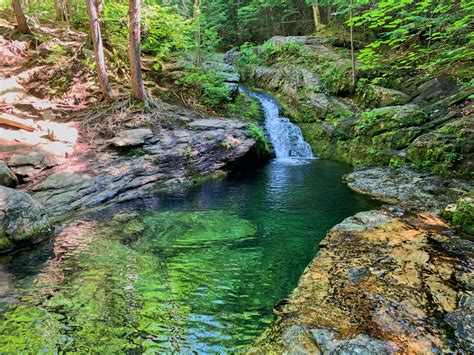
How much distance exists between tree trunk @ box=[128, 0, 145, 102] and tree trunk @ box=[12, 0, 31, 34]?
576cm

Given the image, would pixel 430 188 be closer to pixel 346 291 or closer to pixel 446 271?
pixel 446 271

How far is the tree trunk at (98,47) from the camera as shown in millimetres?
11038

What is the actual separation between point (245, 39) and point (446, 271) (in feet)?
92.6

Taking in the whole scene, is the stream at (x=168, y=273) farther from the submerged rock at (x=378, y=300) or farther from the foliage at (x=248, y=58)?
the foliage at (x=248, y=58)

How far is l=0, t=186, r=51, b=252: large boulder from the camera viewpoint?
5812 mm

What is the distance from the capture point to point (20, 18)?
13.3 metres

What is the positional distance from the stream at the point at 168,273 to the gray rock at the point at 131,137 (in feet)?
7.32

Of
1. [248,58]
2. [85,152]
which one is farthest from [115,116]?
[248,58]

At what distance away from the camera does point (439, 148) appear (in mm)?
9188

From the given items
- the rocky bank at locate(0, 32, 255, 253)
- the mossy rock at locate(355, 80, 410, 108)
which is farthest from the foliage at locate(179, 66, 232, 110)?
the mossy rock at locate(355, 80, 410, 108)

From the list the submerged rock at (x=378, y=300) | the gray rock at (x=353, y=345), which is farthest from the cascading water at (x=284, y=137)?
the gray rock at (x=353, y=345)

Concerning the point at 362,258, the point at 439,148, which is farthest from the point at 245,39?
the point at 362,258

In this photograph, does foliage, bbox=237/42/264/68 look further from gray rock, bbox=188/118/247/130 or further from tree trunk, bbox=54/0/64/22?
tree trunk, bbox=54/0/64/22

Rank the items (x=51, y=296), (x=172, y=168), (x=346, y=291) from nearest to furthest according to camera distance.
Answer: (x=346, y=291), (x=51, y=296), (x=172, y=168)
